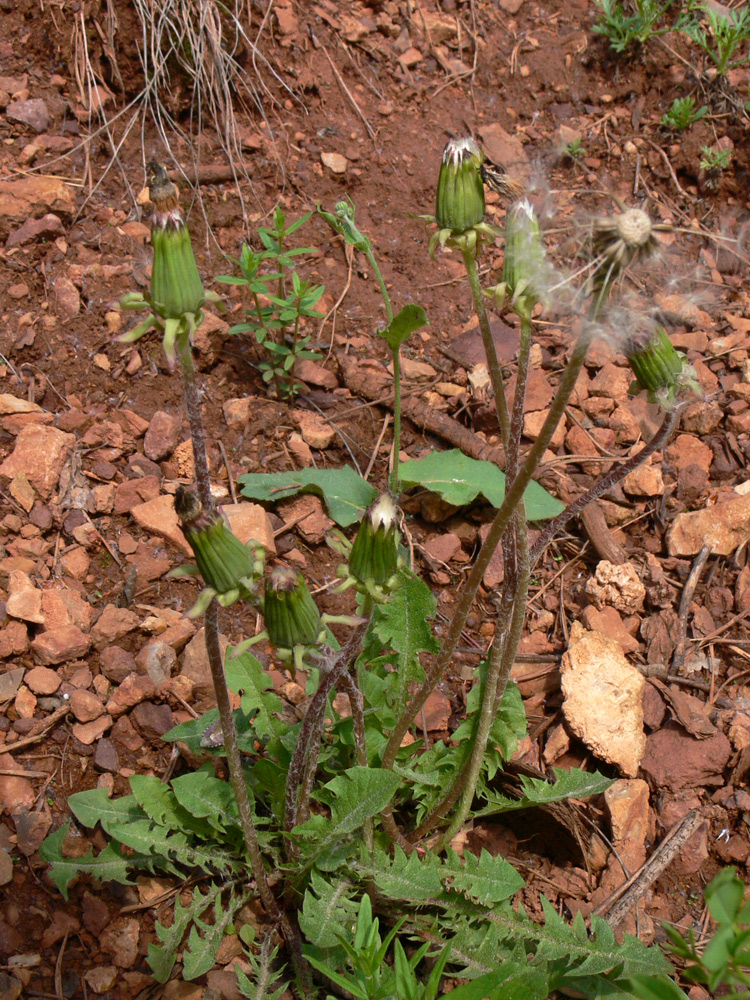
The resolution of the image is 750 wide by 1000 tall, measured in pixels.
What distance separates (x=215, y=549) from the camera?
70.7 inches

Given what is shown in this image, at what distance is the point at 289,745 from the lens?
269cm

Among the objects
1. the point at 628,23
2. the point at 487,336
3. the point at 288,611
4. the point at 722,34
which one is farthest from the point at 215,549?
the point at 722,34

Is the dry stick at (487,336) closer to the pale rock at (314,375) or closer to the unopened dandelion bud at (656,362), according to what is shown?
the unopened dandelion bud at (656,362)

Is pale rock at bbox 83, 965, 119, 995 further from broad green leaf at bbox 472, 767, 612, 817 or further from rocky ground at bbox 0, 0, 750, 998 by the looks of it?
broad green leaf at bbox 472, 767, 612, 817

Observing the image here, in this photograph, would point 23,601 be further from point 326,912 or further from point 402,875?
point 402,875

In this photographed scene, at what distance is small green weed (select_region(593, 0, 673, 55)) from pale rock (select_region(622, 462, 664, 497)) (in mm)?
3234

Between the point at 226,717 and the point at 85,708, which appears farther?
the point at 85,708

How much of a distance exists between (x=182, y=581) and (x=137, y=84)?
3151mm

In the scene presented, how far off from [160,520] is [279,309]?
1.41 m

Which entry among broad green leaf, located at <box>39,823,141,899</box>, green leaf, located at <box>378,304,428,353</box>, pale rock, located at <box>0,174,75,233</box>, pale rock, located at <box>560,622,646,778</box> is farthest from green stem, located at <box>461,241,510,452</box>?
pale rock, located at <box>0,174,75,233</box>

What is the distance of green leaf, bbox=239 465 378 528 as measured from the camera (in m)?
3.58

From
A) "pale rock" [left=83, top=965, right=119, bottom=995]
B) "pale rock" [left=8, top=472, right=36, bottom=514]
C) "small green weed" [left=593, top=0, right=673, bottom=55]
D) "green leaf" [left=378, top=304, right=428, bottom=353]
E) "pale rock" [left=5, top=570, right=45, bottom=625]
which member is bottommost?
"pale rock" [left=83, top=965, right=119, bottom=995]

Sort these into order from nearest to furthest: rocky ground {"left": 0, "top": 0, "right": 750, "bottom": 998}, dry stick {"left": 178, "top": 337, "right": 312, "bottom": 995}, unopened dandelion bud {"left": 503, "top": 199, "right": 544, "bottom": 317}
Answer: dry stick {"left": 178, "top": 337, "right": 312, "bottom": 995} < unopened dandelion bud {"left": 503, "top": 199, "right": 544, "bottom": 317} < rocky ground {"left": 0, "top": 0, "right": 750, "bottom": 998}

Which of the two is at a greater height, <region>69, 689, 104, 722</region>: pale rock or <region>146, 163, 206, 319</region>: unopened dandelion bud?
<region>146, 163, 206, 319</region>: unopened dandelion bud
